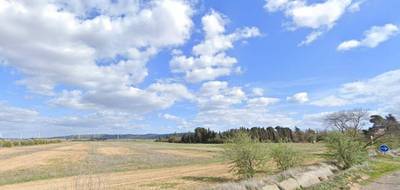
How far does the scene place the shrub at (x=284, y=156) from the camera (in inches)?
1244

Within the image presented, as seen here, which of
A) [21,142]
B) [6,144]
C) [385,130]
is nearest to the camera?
[385,130]

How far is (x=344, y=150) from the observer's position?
32625 mm

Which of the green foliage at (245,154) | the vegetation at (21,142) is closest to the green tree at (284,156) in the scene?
the green foliage at (245,154)

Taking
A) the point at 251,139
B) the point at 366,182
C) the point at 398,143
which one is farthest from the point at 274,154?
the point at 398,143

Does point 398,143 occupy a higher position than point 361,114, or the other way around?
point 361,114

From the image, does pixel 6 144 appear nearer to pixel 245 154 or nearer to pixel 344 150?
pixel 245 154

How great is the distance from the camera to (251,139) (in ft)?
92.7

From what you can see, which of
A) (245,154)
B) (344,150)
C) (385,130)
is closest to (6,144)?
(385,130)

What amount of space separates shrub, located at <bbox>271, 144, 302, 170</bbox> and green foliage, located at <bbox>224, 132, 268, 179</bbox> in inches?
156

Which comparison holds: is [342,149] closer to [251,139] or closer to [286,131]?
[251,139]

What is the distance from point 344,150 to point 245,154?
9.86 metres

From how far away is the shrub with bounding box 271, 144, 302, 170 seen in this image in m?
31.6

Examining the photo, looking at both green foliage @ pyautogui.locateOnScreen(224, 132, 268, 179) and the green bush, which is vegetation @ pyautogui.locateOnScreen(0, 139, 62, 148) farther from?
green foliage @ pyautogui.locateOnScreen(224, 132, 268, 179)

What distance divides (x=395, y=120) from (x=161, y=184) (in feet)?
257
